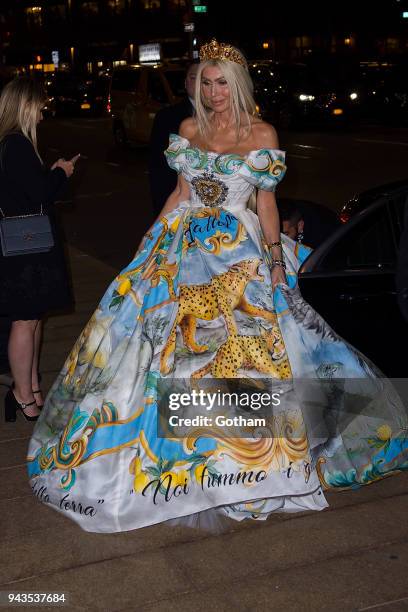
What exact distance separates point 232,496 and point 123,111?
21834 mm

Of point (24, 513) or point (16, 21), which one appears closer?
point (24, 513)

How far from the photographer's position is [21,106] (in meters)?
5.53

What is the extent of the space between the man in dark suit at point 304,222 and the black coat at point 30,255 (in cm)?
135

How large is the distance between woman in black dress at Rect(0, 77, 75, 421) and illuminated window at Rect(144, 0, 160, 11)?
7649 cm

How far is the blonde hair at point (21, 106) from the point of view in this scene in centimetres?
551

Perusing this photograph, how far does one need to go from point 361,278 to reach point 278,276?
42 centimetres

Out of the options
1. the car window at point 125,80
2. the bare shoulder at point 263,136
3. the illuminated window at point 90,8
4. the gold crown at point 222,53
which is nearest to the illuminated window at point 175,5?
the illuminated window at point 90,8

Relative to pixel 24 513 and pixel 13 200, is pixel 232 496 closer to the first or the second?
pixel 24 513

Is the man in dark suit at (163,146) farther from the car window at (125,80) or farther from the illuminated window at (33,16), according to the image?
the illuminated window at (33,16)

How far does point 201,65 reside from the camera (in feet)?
16.2

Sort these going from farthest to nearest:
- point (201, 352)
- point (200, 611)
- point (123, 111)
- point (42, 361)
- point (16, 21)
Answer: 1. point (16, 21)
2. point (123, 111)
3. point (42, 361)
4. point (201, 352)
5. point (200, 611)

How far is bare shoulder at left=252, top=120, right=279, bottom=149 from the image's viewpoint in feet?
16.4

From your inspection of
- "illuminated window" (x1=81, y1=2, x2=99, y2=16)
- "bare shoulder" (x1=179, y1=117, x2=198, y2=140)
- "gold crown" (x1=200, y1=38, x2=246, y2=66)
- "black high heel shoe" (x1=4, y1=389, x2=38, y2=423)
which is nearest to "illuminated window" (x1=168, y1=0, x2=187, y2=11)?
"illuminated window" (x1=81, y1=2, x2=99, y2=16)

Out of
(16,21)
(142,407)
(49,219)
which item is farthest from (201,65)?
(16,21)
